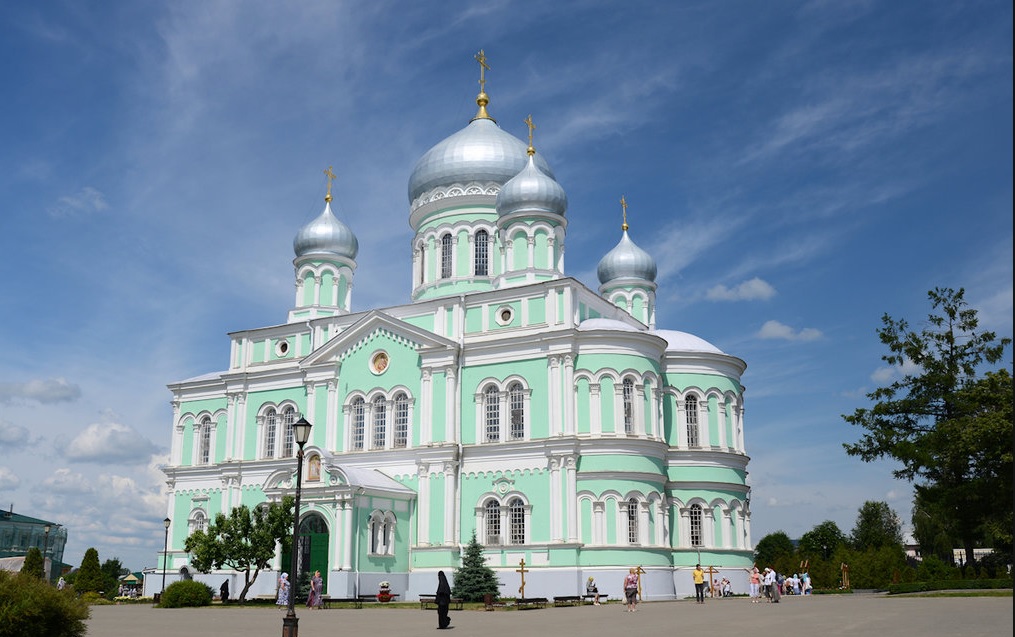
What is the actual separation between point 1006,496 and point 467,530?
1844cm

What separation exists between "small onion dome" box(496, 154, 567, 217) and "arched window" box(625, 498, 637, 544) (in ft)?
39.2

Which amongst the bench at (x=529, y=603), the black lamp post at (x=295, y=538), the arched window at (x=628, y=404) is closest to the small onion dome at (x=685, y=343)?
the arched window at (x=628, y=404)

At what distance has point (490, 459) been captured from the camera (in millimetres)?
33531

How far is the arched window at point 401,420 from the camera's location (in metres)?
35.5

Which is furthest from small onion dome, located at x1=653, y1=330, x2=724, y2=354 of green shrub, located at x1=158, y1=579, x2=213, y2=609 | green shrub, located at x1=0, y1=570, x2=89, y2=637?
green shrub, located at x1=0, y1=570, x2=89, y2=637

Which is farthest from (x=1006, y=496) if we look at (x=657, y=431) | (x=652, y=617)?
(x=652, y=617)

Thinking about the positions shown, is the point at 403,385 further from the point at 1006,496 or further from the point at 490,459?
the point at 1006,496

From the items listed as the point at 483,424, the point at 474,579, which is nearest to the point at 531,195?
the point at 483,424

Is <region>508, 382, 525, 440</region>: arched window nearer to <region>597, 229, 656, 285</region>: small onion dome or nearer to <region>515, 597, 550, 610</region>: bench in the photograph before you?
<region>515, 597, 550, 610</region>: bench

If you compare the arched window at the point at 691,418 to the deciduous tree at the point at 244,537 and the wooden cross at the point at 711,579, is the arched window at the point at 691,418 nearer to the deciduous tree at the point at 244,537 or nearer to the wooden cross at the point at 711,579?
the wooden cross at the point at 711,579

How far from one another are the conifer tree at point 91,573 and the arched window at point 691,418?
A: 84.3 ft

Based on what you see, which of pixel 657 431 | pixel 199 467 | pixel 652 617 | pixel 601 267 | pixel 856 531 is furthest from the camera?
pixel 856 531

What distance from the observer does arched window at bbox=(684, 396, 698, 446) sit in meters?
35.9

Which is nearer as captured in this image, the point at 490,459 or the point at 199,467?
the point at 490,459
